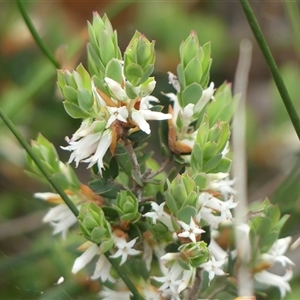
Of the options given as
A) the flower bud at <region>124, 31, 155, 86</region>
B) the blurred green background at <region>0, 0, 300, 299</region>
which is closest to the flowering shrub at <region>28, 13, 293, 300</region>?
the flower bud at <region>124, 31, 155, 86</region>

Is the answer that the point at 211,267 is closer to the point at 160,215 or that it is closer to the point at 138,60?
the point at 160,215

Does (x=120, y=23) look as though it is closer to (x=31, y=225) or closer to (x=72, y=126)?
(x=72, y=126)

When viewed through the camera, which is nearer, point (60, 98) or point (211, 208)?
point (211, 208)

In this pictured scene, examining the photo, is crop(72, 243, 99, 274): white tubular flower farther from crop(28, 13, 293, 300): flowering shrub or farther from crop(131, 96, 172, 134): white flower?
crop(131, 96, 172, 134): white flower

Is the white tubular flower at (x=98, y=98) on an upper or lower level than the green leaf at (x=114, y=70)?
lower

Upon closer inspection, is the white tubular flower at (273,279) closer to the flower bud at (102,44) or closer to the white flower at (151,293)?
the white flower at (151,293)

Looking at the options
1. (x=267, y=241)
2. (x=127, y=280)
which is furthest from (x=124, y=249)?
(x=267, y=241)

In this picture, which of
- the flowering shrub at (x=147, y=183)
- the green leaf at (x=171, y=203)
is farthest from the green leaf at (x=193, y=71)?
the green leaf at (x=171, y=203)
